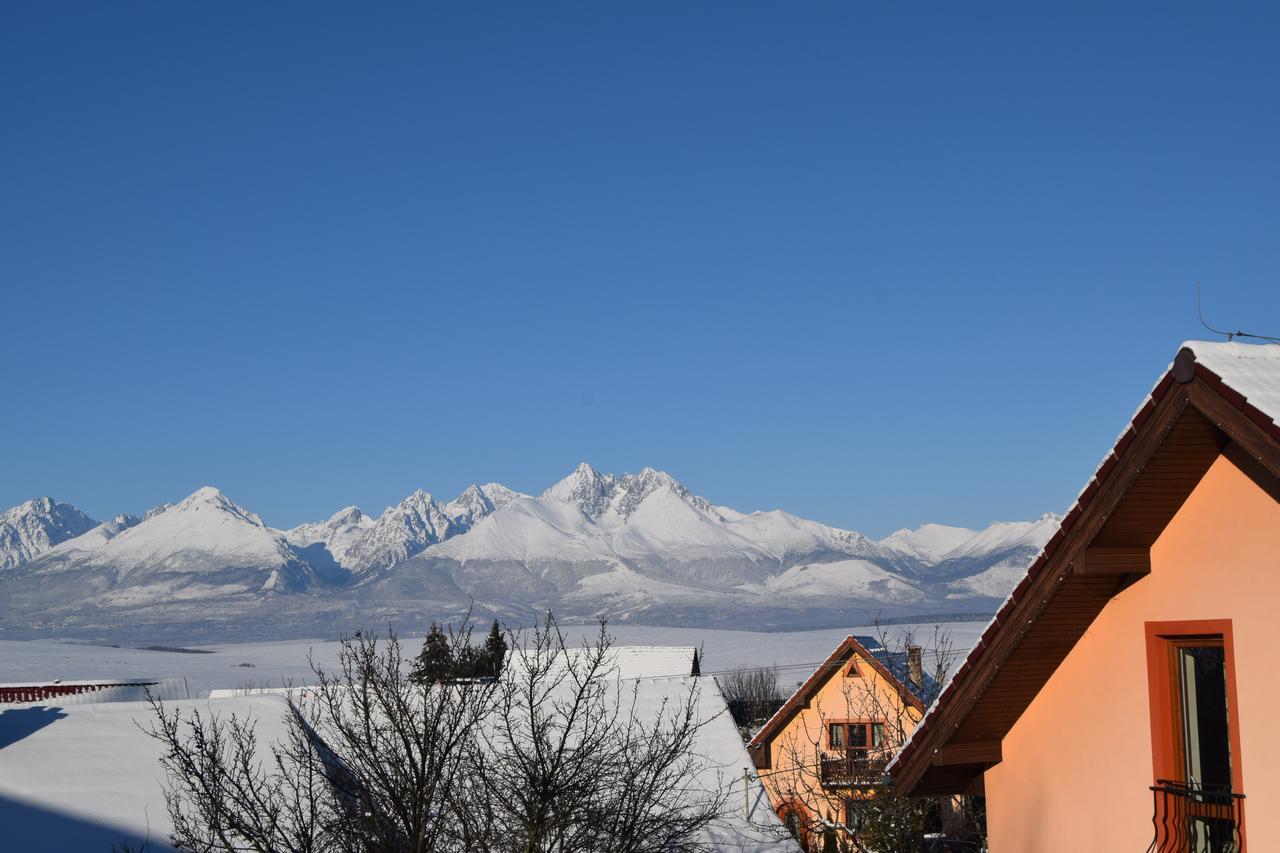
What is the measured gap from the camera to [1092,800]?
25.8ft

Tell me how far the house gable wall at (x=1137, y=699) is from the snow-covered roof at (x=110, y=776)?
12607 mm

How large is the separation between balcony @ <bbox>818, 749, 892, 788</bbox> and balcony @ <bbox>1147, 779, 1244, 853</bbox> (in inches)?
386

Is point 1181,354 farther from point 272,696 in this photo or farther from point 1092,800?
point 272,696

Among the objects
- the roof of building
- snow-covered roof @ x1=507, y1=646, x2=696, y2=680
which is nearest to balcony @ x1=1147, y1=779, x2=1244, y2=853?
the roof of building

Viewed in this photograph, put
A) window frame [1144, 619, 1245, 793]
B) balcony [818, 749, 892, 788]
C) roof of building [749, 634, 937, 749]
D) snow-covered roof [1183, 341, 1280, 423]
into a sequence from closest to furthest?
1. snow-covered roof [1183, 341, 1280, 423]
2. window frame [1144, 619, 1245, 793]
3. balcony [818, 749, 892, 788]
4. roof of building [749, 634, 937, 749]

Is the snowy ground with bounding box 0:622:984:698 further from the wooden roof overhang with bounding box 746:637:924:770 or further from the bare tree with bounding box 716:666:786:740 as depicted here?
the wooden roof overhang with bounding box 746:637:924:770

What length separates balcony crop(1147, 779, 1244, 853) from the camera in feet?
Result: 23.0

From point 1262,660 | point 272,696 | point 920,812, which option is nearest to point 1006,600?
point 1262,660

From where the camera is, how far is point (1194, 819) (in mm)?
7230

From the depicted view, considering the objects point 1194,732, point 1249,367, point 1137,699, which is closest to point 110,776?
point 1137,699

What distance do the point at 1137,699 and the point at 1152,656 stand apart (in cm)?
28

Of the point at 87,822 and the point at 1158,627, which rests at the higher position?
the point at 1158,627

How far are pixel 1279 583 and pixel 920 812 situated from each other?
12910mm

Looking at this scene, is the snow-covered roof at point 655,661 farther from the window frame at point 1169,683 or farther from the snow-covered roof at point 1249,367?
the snow-covered roof at point 1249,367
